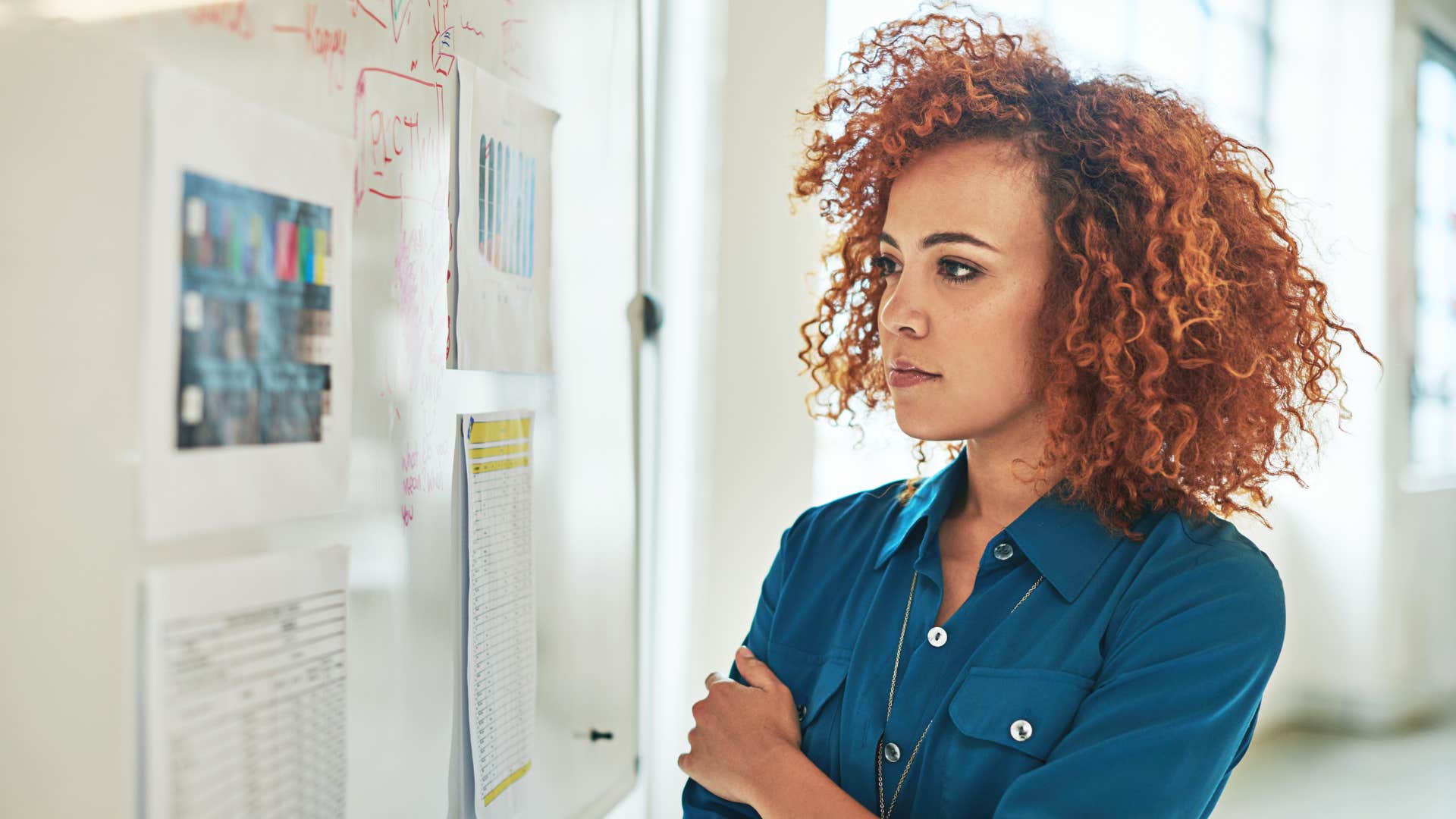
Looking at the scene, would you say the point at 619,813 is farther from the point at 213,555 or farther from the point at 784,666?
the point at 213,555

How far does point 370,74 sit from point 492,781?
771mm

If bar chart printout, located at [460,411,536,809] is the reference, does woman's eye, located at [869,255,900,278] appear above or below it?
above

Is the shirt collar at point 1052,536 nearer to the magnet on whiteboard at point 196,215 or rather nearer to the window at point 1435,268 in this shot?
the magnet on whiteboard at point 196,215

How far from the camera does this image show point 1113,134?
1361 millimetres

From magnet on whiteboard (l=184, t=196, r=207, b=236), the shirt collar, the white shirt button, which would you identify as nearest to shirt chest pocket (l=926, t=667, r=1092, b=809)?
the white shirt button

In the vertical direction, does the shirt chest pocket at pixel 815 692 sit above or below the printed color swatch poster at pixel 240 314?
below

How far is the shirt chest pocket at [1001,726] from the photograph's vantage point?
3.91 feet

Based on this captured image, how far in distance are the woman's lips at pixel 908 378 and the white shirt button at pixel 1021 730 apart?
0.40 metres

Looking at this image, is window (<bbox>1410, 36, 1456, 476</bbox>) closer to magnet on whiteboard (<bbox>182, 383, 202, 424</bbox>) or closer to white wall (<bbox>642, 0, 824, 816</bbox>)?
white wall (<bbox>642, 0, 824, 816</bbox>)

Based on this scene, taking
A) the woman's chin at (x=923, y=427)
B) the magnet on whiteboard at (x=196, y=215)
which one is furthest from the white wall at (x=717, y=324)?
the magnet on whiteboard at (x=196, y=215)

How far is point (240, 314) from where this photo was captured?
81cm

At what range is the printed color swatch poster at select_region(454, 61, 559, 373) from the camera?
3.87 feet

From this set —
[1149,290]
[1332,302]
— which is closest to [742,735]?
[1149,290]

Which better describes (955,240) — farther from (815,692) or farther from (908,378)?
(815,692)
